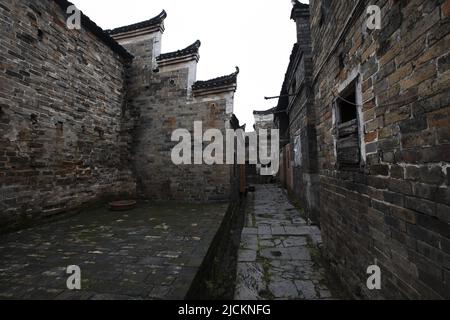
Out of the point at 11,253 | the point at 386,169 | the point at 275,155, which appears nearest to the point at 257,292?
the point at 386,169

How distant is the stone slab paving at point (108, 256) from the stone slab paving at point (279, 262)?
817mm

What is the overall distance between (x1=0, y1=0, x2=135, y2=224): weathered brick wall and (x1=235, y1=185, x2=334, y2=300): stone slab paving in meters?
4.90

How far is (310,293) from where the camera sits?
3146 millimetres

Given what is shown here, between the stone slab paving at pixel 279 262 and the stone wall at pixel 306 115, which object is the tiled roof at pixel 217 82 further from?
the stone slab paving at pixel 279 262

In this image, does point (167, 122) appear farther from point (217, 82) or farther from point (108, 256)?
point (108, 256)

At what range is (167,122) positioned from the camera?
8.52 m

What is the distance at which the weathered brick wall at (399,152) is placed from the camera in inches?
56.9

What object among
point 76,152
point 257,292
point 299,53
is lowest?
point 257,292

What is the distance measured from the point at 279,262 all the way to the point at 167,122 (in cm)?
638

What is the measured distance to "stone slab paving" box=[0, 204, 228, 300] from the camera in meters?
2.46

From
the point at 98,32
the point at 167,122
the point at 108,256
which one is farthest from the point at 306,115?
the point at 98,32
